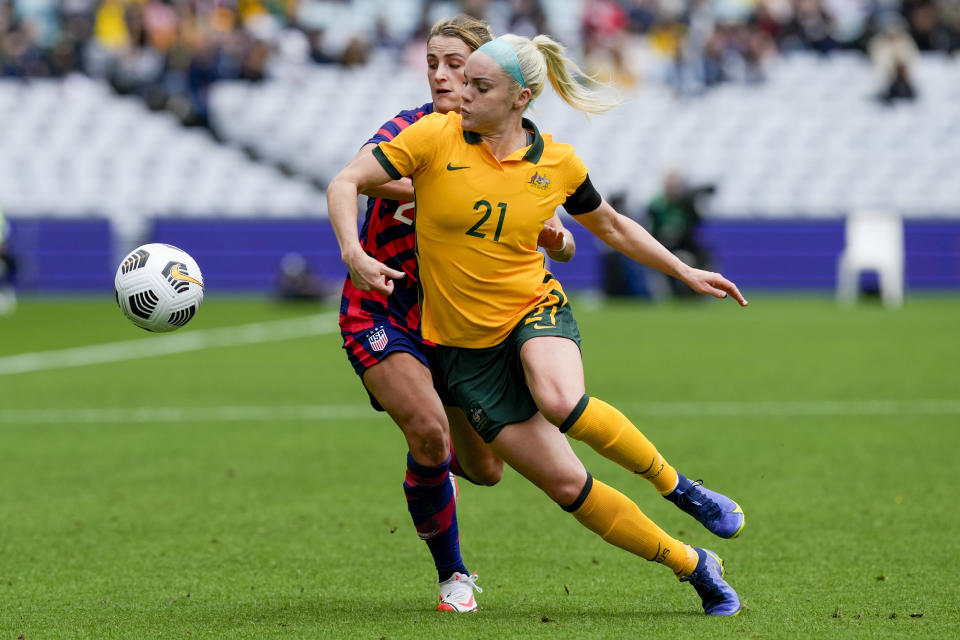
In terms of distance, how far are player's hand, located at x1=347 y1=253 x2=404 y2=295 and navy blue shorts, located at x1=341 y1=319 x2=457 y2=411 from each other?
0.69 m

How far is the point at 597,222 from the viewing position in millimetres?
5488

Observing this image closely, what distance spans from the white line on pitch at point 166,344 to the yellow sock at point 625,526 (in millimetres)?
10974

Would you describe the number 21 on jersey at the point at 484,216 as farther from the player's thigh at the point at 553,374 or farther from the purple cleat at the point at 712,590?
the purple cleat at the point at 712,590

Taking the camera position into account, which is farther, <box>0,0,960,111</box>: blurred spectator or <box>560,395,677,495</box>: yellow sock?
<box>0,0,960,111</box>: blurred spectator

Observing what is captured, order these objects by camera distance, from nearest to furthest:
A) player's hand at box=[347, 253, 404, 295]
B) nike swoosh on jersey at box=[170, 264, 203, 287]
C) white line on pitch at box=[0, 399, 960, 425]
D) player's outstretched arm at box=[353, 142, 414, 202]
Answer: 1. player's hand at box=[347, 253, 404, 295]
2. player's outstretched arm at box=[353, 142, 414, 202]
3. nike swoosh on jersey at box=[170, 264, 203, 287]
4. white line on pitch at box=[0, 399, 960, 425]

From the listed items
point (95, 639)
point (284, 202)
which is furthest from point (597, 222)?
point (284, 202)

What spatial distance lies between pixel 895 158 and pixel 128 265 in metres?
24.6

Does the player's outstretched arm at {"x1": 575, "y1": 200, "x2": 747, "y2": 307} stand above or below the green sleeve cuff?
below

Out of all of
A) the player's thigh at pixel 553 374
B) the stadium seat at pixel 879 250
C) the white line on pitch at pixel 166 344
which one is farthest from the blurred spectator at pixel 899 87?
the player's thigh at pixel 553 374

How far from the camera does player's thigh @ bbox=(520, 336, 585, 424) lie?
4.94 meters

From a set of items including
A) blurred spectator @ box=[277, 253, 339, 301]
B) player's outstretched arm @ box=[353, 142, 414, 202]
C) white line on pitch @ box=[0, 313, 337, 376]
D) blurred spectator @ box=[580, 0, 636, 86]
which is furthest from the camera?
blurred spectator @ box=[580, 0, 636, 86]

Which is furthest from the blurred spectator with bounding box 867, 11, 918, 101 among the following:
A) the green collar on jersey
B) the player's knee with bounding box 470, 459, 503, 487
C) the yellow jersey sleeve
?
the yellow jersey sleeve

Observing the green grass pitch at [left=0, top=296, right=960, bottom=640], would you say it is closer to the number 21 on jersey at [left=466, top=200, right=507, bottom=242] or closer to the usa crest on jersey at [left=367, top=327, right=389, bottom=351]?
the usa crest on jersey at [left=367, top=327, right=389, bottom=351]

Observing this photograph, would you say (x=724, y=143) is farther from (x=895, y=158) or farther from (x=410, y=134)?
(x=410, y=134)
